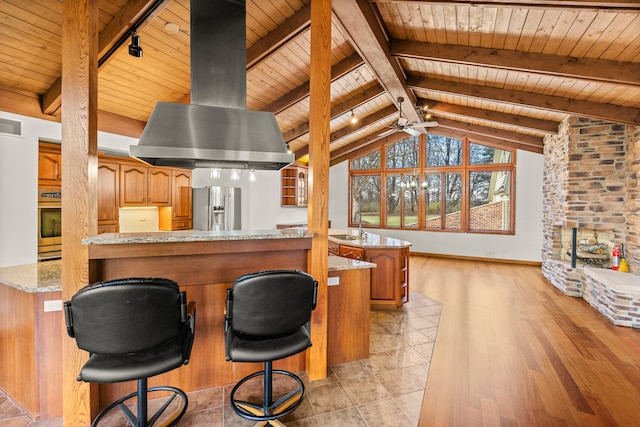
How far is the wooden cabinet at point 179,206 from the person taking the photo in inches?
219

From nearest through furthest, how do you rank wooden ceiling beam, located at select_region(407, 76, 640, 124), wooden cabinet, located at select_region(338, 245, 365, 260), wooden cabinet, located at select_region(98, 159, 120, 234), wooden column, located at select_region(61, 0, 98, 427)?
wooden column, located at select_region(61, 0, 98, 427), wooden ceiling beam, located at select_region(407, 76, 640, 124), wooden cabinet, located at select_region(338, 245, 365, 260), wooden cabinet, located at select_region(98, 159, 120, 234)

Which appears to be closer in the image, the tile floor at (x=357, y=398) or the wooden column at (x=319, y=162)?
the tile floor at (x=357, y=398)

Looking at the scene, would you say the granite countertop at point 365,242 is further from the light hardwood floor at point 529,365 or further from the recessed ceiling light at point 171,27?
the recessed ceiling light at point 171,27

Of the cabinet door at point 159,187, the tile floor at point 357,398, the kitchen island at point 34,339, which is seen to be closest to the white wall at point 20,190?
the cabinet door at point 159,187

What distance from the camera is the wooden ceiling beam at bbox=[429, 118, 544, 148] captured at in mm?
6291

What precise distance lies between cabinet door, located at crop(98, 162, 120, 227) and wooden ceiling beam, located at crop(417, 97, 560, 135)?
19.0 ft

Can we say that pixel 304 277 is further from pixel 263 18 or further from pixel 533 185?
pixel 533 185

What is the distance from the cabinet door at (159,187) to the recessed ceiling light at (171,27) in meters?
2.82

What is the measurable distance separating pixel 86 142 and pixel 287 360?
217cm

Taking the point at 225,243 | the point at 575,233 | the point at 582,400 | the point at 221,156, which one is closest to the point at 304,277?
the point at 225,243

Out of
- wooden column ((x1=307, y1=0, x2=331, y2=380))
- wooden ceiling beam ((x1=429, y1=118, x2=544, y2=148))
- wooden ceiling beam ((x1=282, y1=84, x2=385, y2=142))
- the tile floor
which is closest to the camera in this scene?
the tile floor

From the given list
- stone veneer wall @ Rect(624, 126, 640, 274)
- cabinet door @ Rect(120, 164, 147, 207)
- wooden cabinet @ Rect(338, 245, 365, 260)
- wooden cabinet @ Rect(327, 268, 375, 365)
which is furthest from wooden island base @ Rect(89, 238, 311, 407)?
stone veneer wall @ Rect(624, 126, 640, 274)

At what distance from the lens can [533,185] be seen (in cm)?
687

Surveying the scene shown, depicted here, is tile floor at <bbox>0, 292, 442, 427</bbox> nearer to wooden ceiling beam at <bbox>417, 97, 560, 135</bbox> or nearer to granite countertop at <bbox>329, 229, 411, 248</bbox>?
granite countertop at <bbox>329, 229, 411, 248</bbox>
